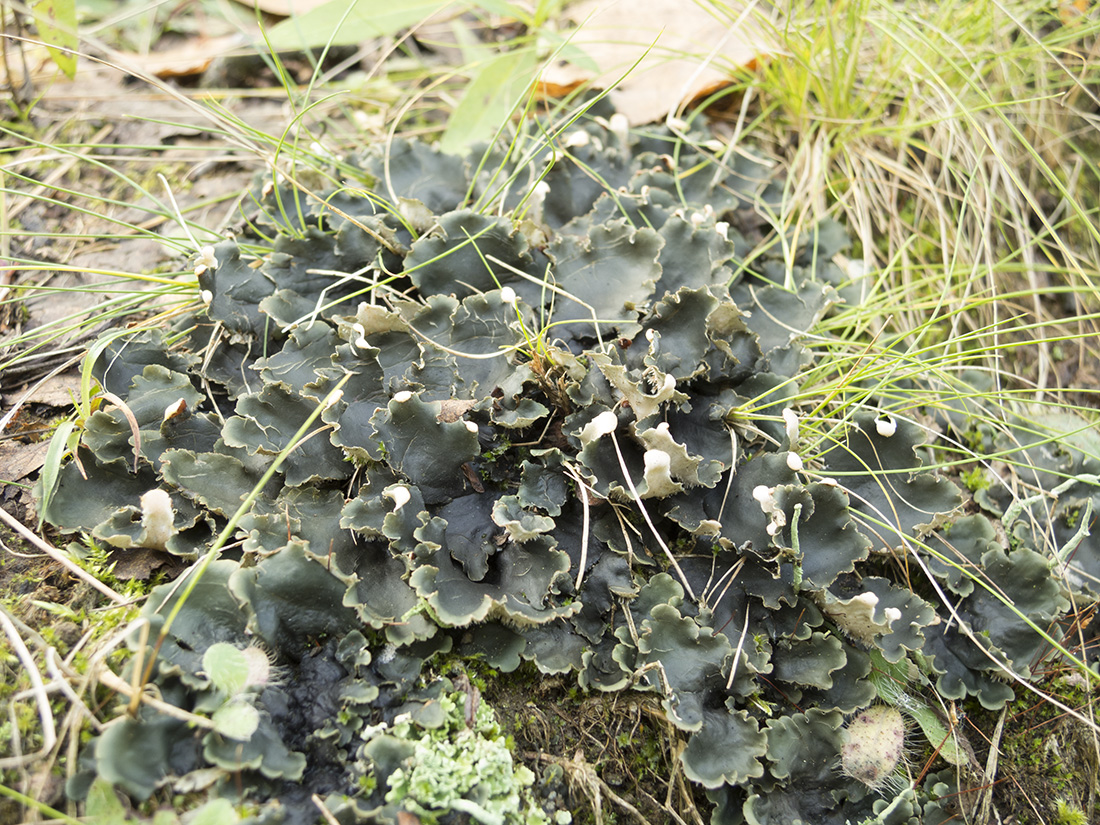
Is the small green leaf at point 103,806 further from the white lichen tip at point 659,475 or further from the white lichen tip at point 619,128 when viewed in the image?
the white lichen tip at point 619,128

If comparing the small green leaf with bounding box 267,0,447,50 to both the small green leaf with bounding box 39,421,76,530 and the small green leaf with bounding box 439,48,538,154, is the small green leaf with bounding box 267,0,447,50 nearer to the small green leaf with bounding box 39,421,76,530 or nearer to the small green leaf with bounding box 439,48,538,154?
the small green leaf with bounding box 439,48,538,154

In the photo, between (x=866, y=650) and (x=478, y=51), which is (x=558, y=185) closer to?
(x=478, y=51)

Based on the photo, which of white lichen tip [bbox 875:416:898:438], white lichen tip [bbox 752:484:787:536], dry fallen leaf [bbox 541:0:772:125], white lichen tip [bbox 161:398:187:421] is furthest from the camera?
dry fallen leaf [bbox 541:0:772:125]

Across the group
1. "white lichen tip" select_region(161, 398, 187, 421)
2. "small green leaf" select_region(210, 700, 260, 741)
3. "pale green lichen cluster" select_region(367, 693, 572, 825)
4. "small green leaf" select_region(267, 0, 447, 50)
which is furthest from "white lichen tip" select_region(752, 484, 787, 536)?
"small green leaf" select_region(267, 0, 447, 50)

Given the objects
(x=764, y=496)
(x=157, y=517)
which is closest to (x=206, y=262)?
(x=157, y=517)

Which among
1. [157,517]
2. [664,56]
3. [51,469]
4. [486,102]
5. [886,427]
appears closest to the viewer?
[157,517]

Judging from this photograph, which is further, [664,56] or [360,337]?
[664,56]

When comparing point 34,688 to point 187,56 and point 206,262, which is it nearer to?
point 206,262
